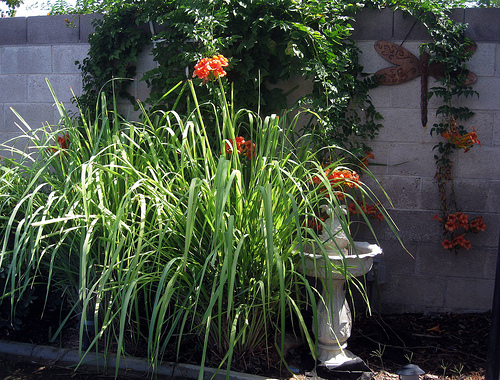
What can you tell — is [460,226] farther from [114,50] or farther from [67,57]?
[67,57]

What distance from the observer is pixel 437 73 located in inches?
111

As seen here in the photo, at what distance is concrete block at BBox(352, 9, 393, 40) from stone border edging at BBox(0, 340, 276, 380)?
2.01m

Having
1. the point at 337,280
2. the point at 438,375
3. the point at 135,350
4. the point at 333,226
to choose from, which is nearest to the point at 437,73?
the point at 333,226

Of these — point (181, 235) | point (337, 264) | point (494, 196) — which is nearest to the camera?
point (181, 235)

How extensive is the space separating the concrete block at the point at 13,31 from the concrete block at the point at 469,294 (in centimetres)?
324

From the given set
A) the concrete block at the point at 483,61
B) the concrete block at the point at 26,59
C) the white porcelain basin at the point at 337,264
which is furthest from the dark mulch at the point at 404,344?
the concrete block at the point at 26,59

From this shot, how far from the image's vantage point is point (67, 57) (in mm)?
3285

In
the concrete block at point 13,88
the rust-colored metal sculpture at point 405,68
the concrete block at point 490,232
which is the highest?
the rust-colored metal sculpture at point 405,68

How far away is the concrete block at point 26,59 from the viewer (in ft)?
11.0

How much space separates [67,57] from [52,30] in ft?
0.74

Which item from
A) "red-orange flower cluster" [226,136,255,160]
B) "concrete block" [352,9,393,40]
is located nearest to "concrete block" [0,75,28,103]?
"red-orange flower cluster" [226,136,255,160]

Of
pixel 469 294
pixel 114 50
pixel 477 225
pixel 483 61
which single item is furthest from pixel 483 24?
pixel 114 50

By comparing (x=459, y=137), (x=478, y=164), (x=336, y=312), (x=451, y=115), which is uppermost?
(x=451, y=115)

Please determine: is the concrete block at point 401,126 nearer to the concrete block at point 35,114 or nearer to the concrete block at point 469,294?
the concrete block at point 469,294
